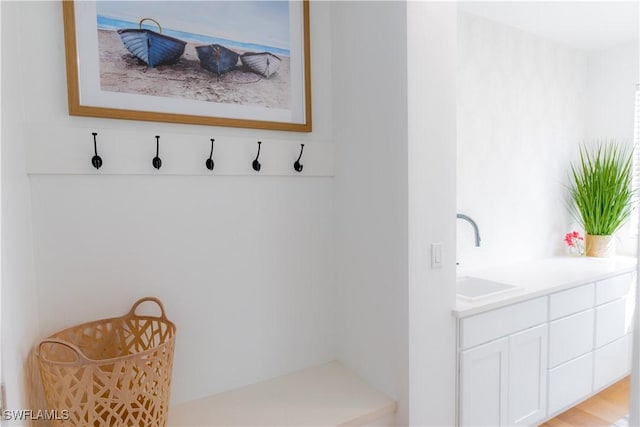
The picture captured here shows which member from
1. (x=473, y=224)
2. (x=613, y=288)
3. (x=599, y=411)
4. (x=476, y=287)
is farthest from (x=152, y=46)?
(x=599, y=411)

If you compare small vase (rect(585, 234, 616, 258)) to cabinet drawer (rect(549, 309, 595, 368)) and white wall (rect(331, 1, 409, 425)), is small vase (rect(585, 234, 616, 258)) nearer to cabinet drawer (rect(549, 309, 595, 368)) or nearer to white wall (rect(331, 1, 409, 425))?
cabinet drawer (rect(549, 309, 595, 368))

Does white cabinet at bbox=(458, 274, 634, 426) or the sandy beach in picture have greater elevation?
the sandy beach in picture

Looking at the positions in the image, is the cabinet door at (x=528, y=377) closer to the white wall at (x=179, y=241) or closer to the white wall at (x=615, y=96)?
the white wall at (x=179, y=241)

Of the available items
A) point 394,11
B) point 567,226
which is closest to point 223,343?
point 394,11

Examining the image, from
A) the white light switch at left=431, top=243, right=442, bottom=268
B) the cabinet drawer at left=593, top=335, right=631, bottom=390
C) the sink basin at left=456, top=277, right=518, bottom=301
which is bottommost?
the cabinet drawer at left=593, top=335, right=631, bottom=390

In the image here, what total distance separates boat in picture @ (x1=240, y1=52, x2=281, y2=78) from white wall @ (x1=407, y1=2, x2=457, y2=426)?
2.05ft

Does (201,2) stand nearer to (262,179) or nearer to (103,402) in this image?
(262,179)

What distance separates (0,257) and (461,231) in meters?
2.15

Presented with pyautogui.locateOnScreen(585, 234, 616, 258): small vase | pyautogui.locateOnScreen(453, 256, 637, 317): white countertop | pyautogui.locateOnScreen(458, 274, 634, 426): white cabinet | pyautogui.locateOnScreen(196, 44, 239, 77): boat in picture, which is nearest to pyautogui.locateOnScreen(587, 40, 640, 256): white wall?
pyautogui.locateOnScreen(585, 234, 616, 258): small vase

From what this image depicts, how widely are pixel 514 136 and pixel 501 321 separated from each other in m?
1.42

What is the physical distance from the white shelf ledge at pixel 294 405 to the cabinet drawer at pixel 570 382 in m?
1.00

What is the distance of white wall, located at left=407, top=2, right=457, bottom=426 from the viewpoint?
1.46 metres

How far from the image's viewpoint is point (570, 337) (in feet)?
6.60

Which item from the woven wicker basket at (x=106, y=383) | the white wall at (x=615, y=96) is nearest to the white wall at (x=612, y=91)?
the white wall at (x=615, y=96)
